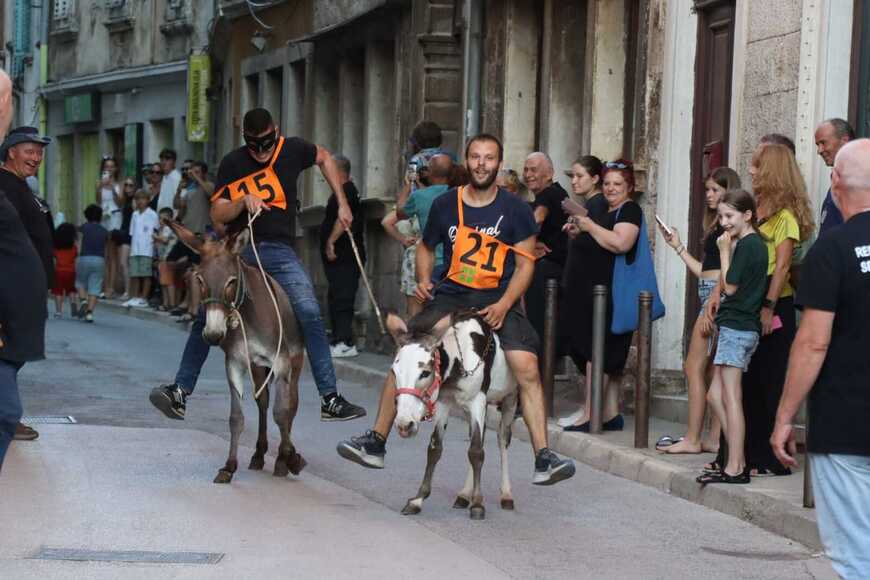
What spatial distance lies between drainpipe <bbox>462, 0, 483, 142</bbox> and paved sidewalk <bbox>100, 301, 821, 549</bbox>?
5196mm

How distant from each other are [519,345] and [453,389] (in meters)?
0.50

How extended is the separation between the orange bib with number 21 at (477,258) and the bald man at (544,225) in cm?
434

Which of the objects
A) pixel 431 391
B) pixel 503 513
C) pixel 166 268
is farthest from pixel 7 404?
pixel 166 268

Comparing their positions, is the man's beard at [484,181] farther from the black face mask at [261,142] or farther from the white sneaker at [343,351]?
the white sneaker at [343,351]

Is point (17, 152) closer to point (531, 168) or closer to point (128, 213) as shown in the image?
point (531, 168)

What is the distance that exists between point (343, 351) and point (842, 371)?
49.5 feet

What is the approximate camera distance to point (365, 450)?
1021 centimetres

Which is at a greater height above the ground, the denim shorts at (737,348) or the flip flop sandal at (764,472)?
the denim shorts at (737,348)

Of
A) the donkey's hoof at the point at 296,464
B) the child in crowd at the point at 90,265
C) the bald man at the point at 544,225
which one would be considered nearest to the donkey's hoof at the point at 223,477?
the donkey's hoof at the point at 296,464

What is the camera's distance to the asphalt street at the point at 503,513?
8.98 m

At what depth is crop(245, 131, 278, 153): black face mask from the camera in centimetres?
1155

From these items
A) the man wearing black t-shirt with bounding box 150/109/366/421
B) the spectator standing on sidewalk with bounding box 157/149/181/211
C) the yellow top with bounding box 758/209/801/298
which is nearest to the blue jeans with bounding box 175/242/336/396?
the man wearing black t-shirt with bounding box 150/109/366/421

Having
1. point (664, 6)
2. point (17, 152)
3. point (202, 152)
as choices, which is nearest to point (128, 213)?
point (202, 152)

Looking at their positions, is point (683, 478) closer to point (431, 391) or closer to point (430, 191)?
point (431, 391)
